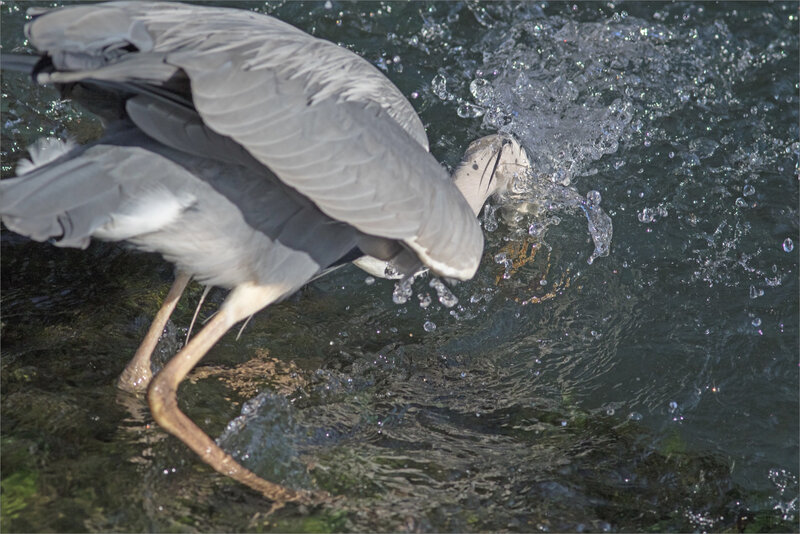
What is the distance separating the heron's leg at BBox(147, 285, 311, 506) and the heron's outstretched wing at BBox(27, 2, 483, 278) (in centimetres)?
76

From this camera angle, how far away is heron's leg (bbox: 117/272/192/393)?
380cm

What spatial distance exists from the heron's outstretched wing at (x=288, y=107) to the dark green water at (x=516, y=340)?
0.95 meters

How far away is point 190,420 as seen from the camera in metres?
3.43

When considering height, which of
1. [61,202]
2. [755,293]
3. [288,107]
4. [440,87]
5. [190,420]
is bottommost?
[190,420]

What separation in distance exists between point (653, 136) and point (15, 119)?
4.26 m

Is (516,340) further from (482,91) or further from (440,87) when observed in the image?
(440,87)

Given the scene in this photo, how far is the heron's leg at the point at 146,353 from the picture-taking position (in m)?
3.80

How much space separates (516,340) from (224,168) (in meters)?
1.98

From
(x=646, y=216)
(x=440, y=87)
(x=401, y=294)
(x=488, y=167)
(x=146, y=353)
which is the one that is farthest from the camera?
(x=440, y=87)

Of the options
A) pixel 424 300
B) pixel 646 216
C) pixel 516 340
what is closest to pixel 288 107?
pixel 424 300

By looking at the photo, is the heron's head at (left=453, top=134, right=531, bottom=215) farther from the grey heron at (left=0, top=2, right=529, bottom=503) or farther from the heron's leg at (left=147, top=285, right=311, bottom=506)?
the heron's leg at (left=147, top=285, right=311, bottom=506)

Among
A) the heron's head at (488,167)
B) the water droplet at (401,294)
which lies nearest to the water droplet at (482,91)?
the heron's head at (488,167)

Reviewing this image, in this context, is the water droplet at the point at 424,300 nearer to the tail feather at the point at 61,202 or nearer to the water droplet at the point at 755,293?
the water droplet at the point at 755,293

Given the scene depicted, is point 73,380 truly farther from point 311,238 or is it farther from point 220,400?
point 311,238
